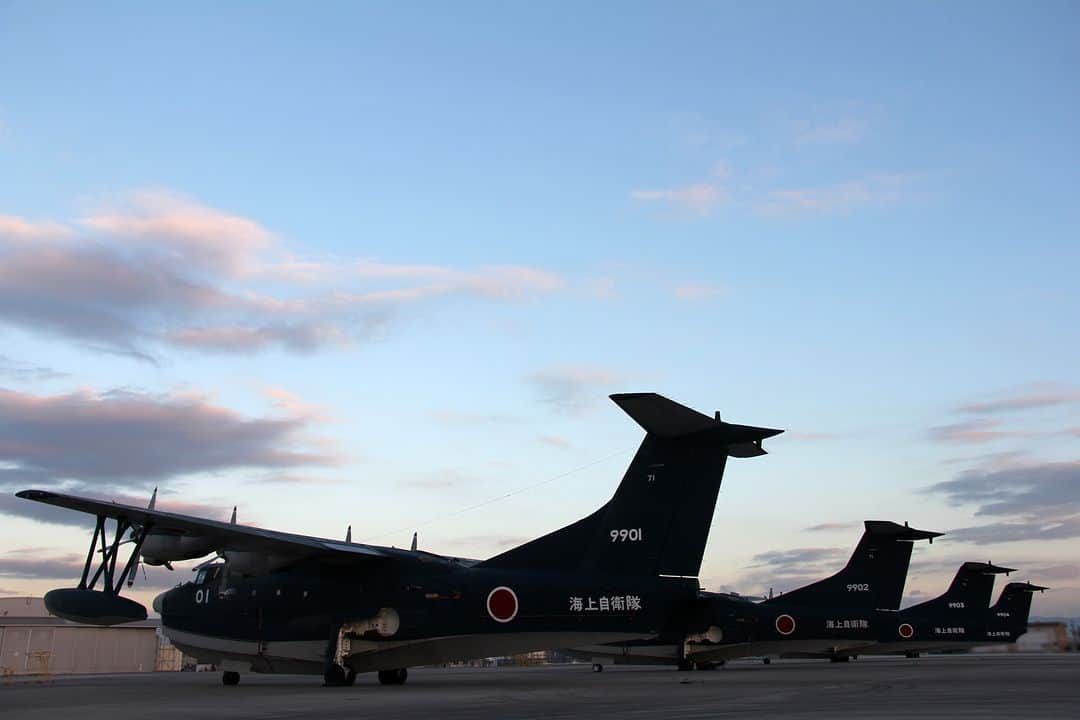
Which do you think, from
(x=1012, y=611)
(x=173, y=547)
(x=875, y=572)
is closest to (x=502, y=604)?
(x=173, y=547)

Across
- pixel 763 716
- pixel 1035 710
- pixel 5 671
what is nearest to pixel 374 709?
pixel 763 716

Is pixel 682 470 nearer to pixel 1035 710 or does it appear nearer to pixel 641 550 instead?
pixel 641 550

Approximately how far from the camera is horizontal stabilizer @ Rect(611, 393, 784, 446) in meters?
21.5

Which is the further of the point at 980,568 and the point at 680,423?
the point at 980,568

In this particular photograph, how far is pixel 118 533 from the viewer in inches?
790

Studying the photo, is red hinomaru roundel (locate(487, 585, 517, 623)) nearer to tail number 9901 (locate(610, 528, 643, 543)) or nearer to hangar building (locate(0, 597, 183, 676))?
tail number 9901 (locate(610, 528, 643, 543))

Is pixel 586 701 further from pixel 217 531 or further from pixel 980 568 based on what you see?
pixel 980 568

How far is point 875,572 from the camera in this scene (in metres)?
42.4

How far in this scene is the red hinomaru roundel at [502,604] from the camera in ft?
73.2

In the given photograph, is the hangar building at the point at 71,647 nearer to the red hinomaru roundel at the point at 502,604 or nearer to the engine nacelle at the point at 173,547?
the engine nacelle at the point at 173,547

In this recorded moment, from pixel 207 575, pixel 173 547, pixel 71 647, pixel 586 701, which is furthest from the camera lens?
pixel 71 647

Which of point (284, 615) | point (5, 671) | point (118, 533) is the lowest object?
point (5, 671)

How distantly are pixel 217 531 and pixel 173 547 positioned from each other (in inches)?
133

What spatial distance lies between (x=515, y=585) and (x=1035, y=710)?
12.5 m
